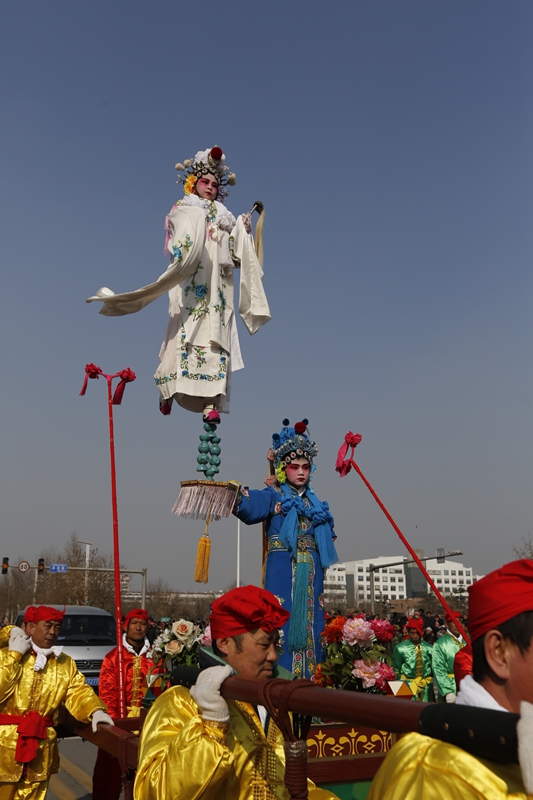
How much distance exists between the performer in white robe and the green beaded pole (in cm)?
10

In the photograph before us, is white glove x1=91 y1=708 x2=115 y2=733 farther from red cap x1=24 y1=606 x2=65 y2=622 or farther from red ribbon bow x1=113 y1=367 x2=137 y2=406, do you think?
red ribbon bow x1=113 y1=367 x2=137 y2=406

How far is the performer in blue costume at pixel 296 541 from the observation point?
6.38 meters

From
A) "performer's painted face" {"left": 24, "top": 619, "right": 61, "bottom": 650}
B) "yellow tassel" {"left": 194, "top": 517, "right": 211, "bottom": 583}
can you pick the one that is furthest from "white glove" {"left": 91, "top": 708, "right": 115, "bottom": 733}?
"yellow tassel" {"left": 194, "top": 517, "right": 211, "bottom": 583}

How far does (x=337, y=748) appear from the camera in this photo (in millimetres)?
4832

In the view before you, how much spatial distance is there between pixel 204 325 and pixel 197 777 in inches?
176

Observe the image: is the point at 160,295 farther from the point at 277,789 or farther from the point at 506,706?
the point at 506,706

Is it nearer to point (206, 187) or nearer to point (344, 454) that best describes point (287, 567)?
point (344, 454)

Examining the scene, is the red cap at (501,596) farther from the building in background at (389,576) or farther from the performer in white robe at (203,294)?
the building in background at (389,576)

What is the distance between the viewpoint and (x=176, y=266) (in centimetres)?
614

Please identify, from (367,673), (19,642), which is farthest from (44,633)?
(367,673)

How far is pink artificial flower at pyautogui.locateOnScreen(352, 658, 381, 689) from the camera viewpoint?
5.35 m

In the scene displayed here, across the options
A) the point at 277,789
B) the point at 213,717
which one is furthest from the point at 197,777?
the point at 277,789

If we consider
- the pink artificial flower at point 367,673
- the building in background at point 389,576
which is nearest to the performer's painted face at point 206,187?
the pink artificial flower at point 367,673

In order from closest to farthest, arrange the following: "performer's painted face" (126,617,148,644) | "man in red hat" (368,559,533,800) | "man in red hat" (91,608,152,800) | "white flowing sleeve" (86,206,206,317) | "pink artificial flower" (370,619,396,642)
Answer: "man in red hat" (368,559,533,800), "pink artificial flower" (370,619,396,642), "white flowing sleeve" (86,206,206,317), "man in red hat" (91,608,152,800), "performer's painted face" (126,617,148,644)
